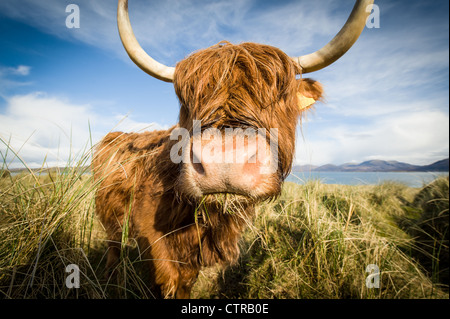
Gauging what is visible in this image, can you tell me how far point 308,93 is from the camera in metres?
2.62

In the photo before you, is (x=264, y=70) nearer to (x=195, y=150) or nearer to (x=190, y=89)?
(x=190, y=89)

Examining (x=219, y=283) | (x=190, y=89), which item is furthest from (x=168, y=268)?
(x=190, y=89)

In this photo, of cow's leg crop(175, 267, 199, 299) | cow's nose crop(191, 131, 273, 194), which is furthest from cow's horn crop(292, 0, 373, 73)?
cow's leg crop(175, 267, 199, 299)

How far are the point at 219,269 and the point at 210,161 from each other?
286cm

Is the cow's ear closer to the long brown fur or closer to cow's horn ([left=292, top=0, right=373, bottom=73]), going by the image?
the long brown fur

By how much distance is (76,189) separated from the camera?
1737 millimetres

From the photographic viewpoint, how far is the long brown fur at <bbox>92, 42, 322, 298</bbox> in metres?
1.75

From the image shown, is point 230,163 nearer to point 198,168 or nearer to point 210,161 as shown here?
point 210,161

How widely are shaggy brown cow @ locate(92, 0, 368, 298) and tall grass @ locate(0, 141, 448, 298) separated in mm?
321

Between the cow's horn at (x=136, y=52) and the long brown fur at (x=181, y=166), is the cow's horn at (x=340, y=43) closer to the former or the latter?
the long brown fur at (x=181, y=166)

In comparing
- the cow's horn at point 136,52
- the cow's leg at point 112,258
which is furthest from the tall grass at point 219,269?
the cow's horn at point 136,52

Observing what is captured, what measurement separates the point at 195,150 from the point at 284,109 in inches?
47.1

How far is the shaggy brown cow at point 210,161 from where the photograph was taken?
1355 millimetres

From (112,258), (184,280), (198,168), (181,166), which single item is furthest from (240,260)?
(198,168)
